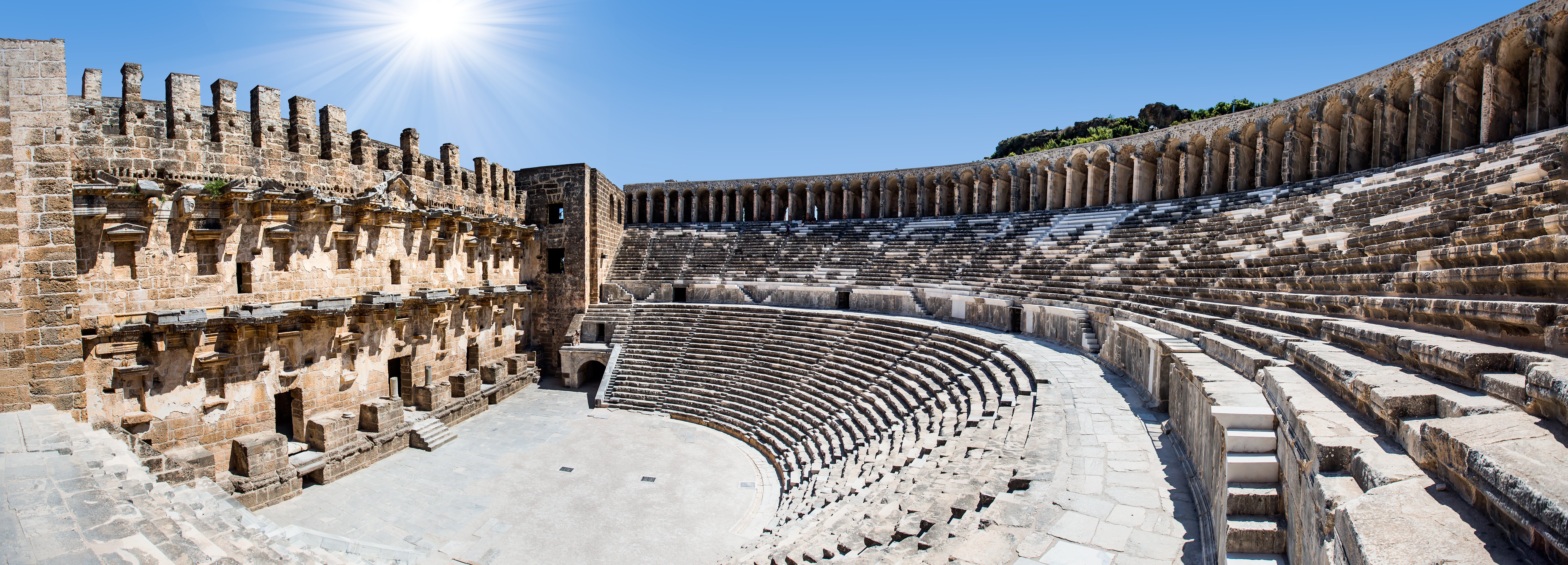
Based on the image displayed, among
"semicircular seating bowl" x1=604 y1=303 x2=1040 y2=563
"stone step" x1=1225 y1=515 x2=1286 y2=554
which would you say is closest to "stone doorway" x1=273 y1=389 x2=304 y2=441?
"semicircular seating bowl" x1=604 y1=303 x2=1040 y2=563

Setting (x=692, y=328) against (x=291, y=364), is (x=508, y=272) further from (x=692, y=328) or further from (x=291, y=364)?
(x=291, y=364)

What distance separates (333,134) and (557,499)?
10435 millimetres

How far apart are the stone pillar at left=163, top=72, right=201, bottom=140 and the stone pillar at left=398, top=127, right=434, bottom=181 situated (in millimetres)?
5021

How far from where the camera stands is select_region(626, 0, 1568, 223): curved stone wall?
44.9 feet

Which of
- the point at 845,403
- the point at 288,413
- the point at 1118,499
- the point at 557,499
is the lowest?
the point at 557,499

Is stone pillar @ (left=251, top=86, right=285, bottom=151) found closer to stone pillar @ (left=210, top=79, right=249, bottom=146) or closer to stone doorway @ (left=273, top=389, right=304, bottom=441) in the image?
stone pillar @ (left=210, top=79, right=249, bottom=146)

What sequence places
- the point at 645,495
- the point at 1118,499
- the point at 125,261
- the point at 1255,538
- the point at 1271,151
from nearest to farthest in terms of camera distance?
the point at 1255,538 → the point at 1118,499 → the point at 125,261 → the point at 645,495 → the point at 1271,151

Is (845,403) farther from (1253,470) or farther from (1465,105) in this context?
(1465,105)

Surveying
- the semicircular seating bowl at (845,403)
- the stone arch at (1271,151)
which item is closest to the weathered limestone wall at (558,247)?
the semicircular seating bowl at (845,403)

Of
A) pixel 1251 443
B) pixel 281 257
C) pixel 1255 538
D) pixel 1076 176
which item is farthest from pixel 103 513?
pixel 1076 176

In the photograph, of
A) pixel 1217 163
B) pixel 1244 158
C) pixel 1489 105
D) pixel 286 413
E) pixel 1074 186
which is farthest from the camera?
pixel 1074 186

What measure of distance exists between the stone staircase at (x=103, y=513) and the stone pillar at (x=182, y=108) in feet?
19.4

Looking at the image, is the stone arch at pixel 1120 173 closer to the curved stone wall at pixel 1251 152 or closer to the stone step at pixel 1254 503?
the curved stone wall at pixel 1251 152

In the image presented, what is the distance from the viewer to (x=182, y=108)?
39.4ft
